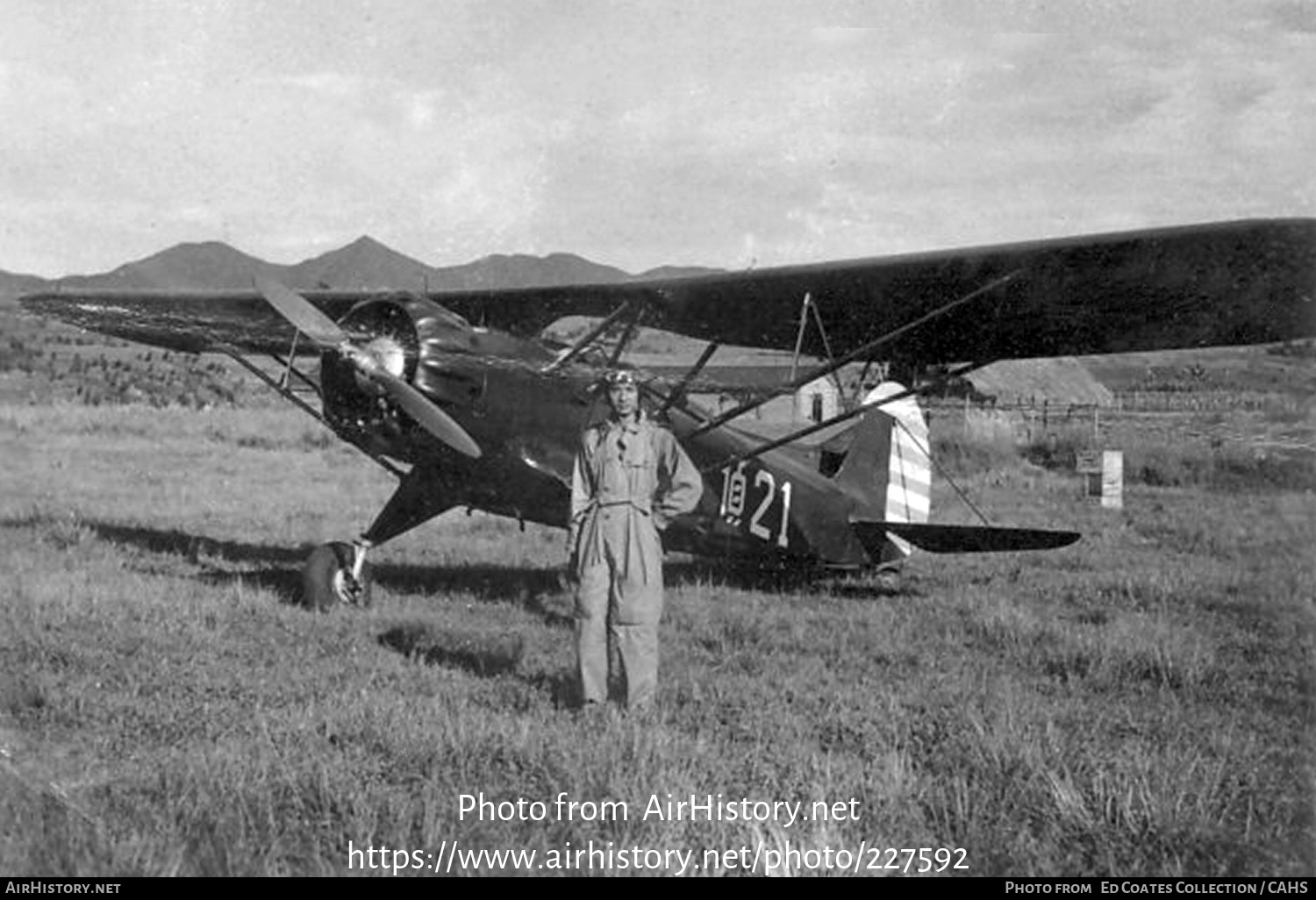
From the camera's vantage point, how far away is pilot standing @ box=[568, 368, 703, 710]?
5309 mm

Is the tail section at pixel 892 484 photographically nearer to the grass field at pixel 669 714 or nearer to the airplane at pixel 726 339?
the airplane at pixel 726 339

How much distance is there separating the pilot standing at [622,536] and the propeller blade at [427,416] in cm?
173

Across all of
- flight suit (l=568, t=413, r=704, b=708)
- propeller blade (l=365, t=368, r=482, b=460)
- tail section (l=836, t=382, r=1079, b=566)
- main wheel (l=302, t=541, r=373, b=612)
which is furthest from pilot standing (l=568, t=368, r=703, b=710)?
tail section (l=836, t=382, r=1079, b=566)

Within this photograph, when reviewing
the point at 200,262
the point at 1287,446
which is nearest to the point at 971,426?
the point at 1287,446

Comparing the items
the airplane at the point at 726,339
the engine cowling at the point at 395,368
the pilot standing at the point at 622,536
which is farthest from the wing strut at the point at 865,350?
the engine cowling at the point at 395,368

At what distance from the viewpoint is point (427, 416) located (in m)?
7.17

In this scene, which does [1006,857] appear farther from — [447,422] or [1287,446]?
[1287,446]

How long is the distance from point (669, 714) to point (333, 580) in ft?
11.8

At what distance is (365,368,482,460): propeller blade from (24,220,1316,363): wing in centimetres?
161

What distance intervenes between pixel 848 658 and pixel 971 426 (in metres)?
21.2

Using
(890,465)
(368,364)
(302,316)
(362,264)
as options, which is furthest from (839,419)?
(362,264)

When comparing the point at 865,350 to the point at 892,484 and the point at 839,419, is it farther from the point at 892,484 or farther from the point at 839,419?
the point at 892,484

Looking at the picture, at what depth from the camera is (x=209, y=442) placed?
2317 cm
